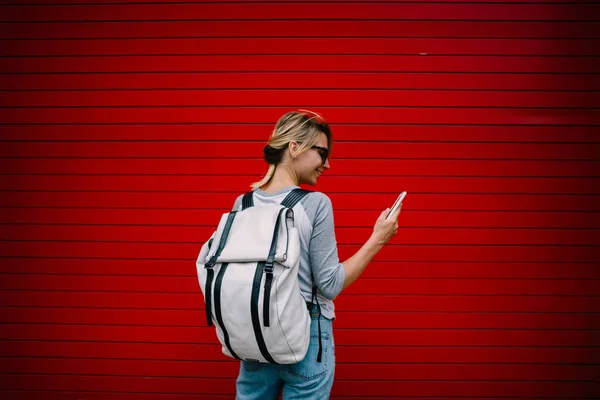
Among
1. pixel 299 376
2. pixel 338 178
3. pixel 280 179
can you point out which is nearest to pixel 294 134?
pixel 280 179

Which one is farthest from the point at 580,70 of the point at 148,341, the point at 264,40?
the point at 148,341

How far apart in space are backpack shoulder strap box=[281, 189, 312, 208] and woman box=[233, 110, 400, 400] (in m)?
0.02

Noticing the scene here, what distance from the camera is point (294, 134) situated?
A: 5.08 feet

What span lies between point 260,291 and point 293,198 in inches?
14.5

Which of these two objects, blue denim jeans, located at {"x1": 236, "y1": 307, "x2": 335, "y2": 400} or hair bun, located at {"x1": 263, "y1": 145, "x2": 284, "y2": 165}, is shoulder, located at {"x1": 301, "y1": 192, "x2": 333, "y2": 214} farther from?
blue denim jeans, located at {"x1": 236, "y1": 307, "x2": 335, "y2": 400}

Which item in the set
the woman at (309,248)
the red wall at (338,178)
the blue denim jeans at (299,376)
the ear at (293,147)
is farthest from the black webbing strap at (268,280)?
the red wall at (338,178)

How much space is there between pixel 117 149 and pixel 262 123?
3.44 feet

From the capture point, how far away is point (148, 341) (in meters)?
2.83

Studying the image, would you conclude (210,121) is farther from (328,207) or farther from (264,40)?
(328,207)

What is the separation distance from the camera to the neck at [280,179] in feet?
5.19

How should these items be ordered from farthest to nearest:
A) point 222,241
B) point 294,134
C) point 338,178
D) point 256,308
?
point 338,178, point 294,134, point 222,241, point 256,308

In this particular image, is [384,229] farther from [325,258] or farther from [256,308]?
[256,308]

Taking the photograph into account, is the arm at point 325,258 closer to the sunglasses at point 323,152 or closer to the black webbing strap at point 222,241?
the sunglasses at point 323,152

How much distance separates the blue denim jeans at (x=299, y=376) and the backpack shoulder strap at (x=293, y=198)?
42cm
